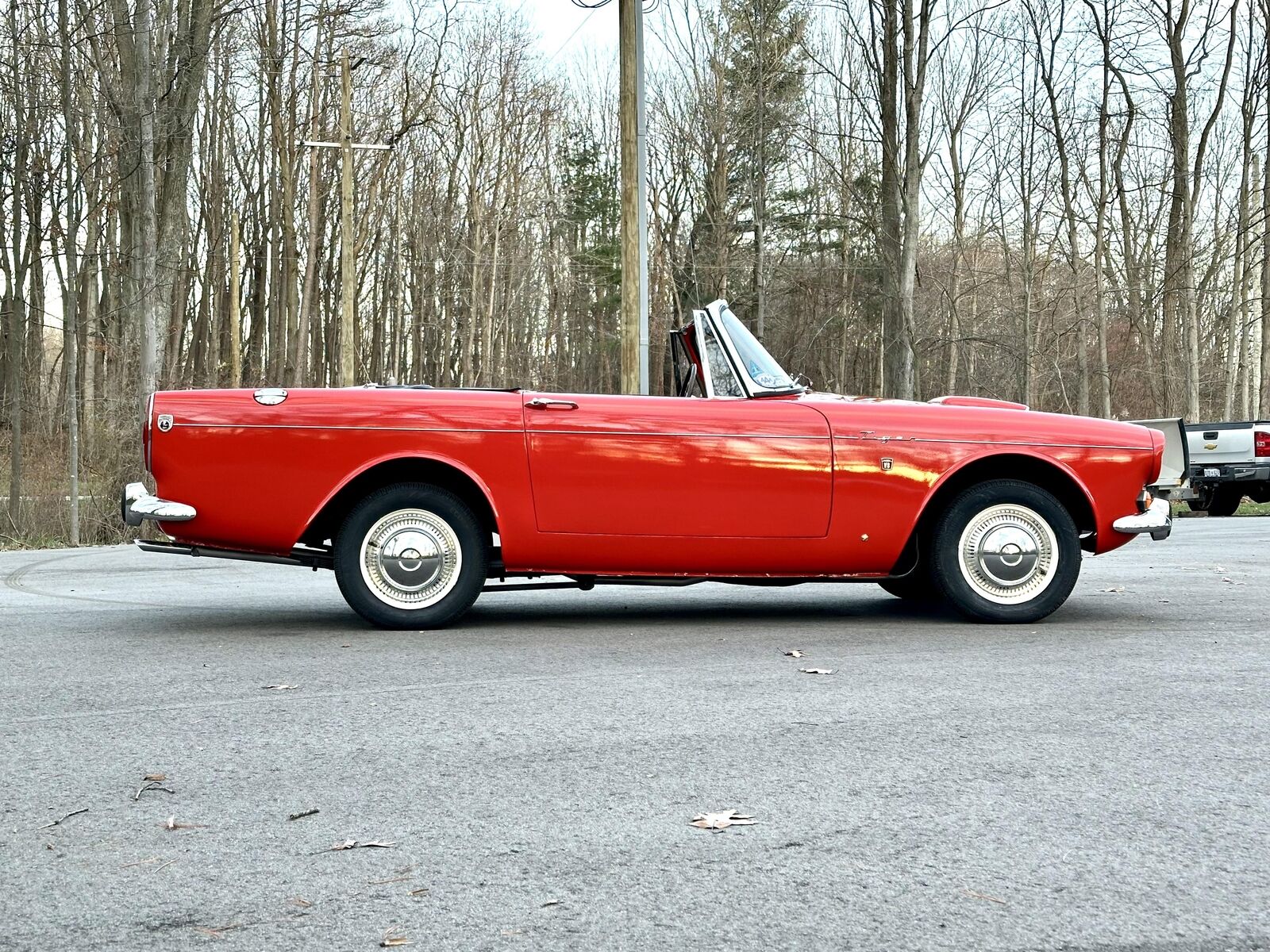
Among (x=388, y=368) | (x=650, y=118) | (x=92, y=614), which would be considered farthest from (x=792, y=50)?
(x=92, y=614)

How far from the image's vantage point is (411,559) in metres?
6.64

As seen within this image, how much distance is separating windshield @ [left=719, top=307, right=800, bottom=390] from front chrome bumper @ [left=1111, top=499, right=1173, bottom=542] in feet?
6.05

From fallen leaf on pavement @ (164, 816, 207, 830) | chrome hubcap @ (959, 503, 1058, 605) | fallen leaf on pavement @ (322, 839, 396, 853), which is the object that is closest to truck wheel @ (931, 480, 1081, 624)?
chrome hubcap @ (959, 503, 1058, 605)

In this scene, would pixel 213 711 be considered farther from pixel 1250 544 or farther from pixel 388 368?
pixel 388 368

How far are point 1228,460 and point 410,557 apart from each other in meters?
18.3

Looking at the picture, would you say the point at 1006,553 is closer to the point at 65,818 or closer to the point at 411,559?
the point at 411,559

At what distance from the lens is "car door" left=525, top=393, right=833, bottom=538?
6590 millimetres

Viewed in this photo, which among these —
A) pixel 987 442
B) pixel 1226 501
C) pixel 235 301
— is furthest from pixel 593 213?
pixel 987 442

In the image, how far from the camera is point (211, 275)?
4397 cm

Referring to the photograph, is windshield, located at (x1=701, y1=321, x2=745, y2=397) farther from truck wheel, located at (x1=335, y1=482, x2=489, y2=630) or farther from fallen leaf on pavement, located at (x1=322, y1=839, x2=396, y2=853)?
fallen leaf on pavement, located at (x1=322, y1=839, x2=396, y2=853)

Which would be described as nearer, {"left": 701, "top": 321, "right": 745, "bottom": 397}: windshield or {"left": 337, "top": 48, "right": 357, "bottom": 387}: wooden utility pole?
{"left": 701, "top": 321, "right": 745, "bottom": 397}: windshield

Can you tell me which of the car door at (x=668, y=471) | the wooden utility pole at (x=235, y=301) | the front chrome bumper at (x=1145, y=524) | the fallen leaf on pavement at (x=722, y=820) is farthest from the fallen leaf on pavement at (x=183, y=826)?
the wooden utility pole at (x=235, y=301)

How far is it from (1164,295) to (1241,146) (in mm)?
7505

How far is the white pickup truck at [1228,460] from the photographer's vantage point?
21.3m
